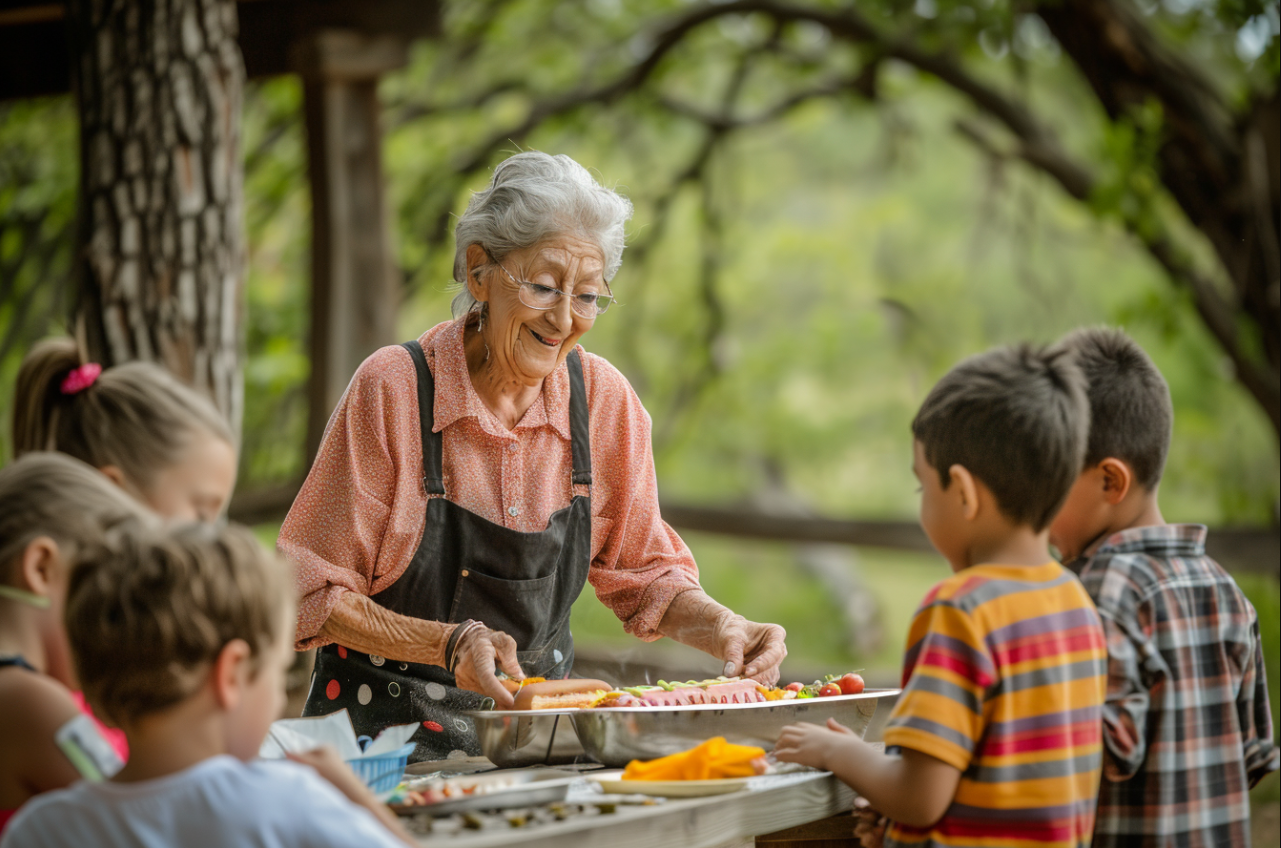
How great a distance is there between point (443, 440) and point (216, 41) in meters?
1.87

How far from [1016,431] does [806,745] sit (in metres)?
0.59

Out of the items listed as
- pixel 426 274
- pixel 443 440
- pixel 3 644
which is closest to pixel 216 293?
pixel 443 440

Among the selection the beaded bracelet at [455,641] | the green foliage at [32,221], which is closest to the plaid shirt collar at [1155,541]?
the beaded bracelet at [455,641]

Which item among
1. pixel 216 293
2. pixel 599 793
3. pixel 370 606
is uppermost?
pixel 216 293

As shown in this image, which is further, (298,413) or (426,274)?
(426,274)

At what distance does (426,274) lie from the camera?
7.69 meters

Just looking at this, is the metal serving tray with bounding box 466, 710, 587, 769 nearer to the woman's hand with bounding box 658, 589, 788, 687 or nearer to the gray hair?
the woman's hand with bounding box 658, 589, 788, 687

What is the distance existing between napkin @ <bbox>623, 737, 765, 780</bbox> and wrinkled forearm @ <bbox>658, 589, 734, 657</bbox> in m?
0.65

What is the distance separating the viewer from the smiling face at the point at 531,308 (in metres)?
2.55

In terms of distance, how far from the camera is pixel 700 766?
1.82m

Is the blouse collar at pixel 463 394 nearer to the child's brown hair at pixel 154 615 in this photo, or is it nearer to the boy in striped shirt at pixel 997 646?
the boy in striped shirt at pixel 997 646

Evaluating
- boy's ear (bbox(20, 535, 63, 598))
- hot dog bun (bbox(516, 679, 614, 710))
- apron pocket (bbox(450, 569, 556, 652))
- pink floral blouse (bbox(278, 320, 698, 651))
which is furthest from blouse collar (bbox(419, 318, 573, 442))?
boy's ear (bbox(20, 535, 63, 598))

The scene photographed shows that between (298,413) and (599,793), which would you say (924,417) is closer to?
(599,793)

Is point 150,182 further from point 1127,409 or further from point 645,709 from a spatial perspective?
point 1127,409
